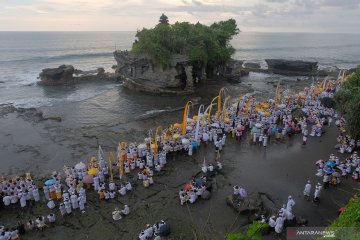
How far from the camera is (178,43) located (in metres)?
40.8

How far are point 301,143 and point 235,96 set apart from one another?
18.5 m

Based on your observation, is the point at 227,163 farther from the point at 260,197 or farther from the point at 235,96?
the point at 235,96

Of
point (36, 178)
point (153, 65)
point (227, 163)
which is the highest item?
point (153, 65)

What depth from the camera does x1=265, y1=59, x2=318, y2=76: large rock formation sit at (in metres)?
58.5

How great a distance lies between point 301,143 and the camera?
2239 centimetres

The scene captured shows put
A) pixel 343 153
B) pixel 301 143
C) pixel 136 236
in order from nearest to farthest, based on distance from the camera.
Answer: pixel 136 236
pixel 343 153
pixel 301 143

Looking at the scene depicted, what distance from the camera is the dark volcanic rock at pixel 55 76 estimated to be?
48688 millimetres

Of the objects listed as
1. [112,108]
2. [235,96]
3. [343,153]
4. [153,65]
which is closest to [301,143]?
[343,153]

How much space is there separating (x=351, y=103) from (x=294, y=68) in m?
45.1

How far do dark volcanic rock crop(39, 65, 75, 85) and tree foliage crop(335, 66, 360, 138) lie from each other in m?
42.5

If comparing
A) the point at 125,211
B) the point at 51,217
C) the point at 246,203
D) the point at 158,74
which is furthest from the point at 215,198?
the point at 158,74

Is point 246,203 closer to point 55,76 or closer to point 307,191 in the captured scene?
point 307,191

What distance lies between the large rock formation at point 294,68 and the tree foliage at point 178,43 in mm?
18592

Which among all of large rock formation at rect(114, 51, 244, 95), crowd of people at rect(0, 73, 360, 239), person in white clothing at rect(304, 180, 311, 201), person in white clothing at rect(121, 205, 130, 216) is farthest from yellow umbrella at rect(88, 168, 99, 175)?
large rock formation at rect(114, 51, 244, 95)
